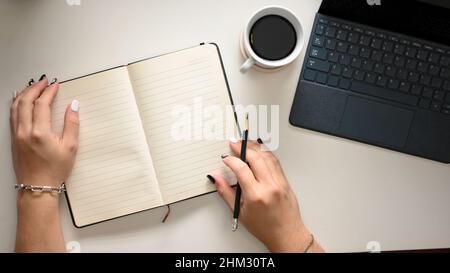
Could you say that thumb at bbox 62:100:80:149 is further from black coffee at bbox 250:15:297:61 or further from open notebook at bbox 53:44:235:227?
black coffee at bbox 250:15:297:61

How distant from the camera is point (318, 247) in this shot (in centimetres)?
81

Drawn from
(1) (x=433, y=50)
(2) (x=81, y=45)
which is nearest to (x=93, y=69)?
(2) (x=81, y=45)

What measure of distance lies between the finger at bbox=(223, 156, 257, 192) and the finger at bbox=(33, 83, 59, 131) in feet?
1.09

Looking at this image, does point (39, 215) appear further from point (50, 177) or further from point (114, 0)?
point (114, 0)

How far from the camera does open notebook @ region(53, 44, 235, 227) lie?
2.62ft

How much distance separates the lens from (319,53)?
82 cm

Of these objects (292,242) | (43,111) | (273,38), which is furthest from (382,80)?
(43,111)

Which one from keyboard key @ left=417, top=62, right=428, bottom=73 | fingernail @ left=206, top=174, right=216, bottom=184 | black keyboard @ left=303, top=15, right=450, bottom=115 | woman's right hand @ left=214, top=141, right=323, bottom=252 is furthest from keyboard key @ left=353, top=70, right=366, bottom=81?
fingernail @ left=206, top=174, right=216, bottom=184

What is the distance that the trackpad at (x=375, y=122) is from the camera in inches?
32.6

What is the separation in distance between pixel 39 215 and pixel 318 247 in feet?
1.66

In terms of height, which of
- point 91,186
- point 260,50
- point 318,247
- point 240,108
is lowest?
point 318,247

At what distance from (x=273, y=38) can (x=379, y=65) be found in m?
0.21

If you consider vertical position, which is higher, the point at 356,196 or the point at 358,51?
the point at 358,51

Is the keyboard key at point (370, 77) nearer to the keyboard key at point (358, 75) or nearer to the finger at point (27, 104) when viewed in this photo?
the keyboard key at point (358, 75)
